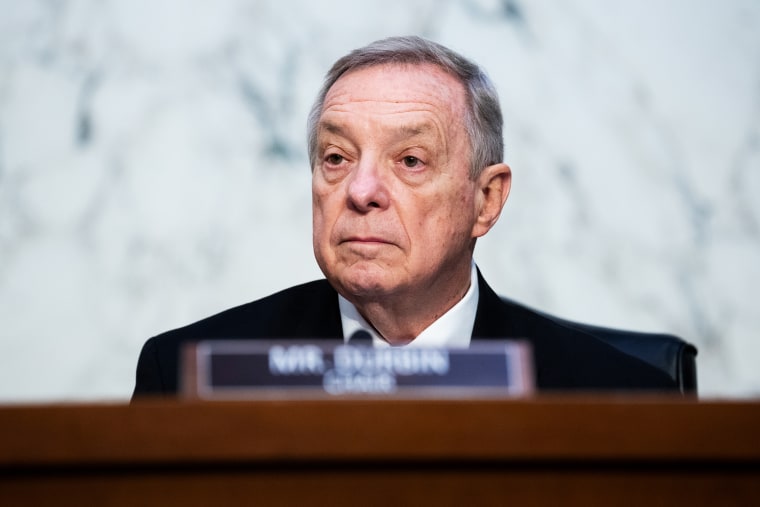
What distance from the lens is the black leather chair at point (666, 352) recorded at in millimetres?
2057

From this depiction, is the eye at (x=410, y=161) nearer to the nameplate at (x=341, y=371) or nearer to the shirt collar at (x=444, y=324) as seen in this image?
the shirt collar at (x=444, y=324)

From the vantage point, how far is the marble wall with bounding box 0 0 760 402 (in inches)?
100

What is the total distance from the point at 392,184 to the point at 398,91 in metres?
0.19

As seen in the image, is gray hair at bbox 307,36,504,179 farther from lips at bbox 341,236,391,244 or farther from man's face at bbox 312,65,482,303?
lips at bbox 341,236,391,244

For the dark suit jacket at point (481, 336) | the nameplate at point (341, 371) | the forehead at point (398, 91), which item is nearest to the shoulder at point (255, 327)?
the dark suit jacket at point (481, 336)

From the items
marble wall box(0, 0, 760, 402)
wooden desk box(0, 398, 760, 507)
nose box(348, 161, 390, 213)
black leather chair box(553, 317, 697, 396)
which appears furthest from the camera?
marble wall box(0, 0, 760, 402)

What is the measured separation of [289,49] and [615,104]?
85cm

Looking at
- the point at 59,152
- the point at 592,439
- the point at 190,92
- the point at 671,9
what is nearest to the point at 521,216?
the point at 671,9

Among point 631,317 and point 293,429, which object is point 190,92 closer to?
point 631,317

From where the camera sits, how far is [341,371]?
1051 millimetres

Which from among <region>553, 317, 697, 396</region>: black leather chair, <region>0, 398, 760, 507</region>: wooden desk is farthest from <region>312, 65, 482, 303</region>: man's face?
<region>0, 398, 760, 507</region>: wooden desk

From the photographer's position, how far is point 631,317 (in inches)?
103

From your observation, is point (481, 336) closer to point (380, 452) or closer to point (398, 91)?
point (398, 91)

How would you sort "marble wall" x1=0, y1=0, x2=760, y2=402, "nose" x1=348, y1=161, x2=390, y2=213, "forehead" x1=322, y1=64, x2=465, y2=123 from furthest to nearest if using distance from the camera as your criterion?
"marble wall" x1=0, y1=0, x2=760, y2=402 → "forehead" x1=322, y1=64, x2=465, y2=123 → "nose" x1=348, y1=161, x2=390, y2=213
